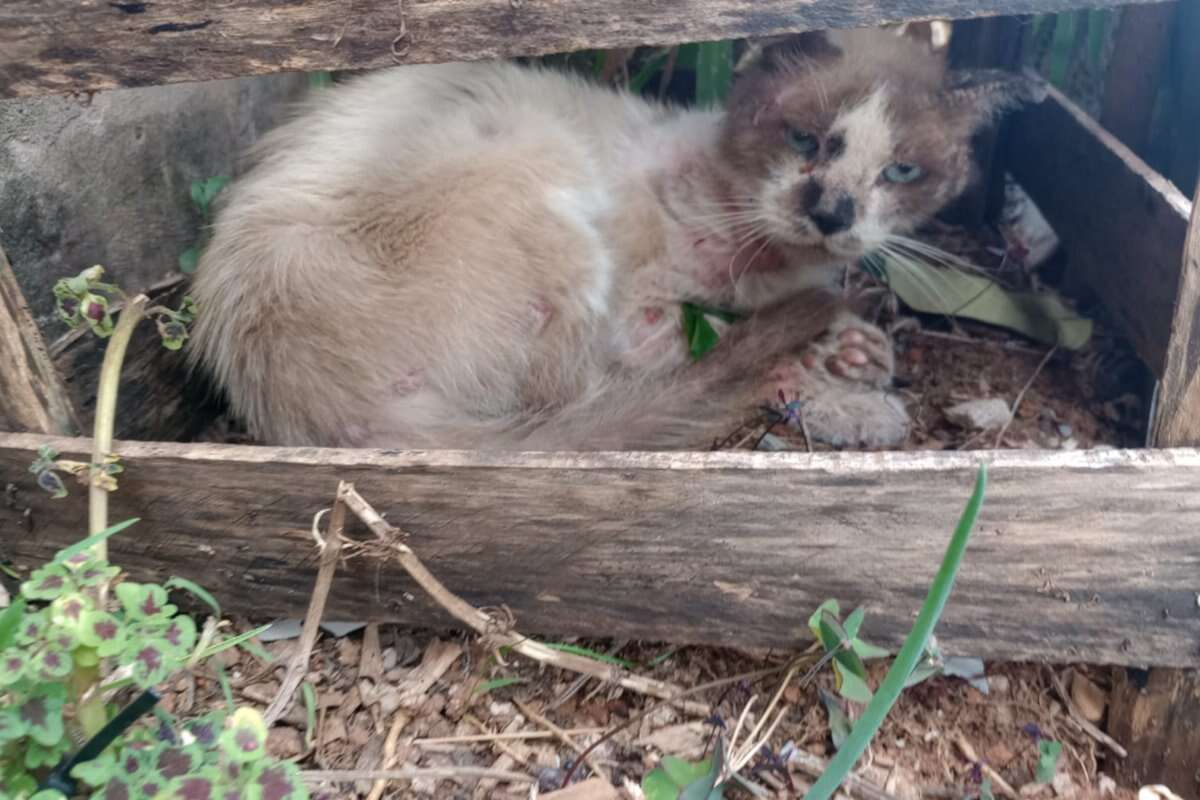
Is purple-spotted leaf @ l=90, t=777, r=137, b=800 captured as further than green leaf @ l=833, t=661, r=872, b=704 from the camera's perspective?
No

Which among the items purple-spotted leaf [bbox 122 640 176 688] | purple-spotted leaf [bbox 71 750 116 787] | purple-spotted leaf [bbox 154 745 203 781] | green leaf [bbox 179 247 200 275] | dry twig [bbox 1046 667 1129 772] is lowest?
dry twig [bbox 1046 667 1129 772]

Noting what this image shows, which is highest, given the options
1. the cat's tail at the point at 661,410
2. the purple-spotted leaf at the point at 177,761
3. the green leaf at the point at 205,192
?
the green leaf at the point at 205,192

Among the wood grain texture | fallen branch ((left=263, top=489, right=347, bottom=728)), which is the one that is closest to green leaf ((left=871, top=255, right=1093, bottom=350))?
the wood grain texture

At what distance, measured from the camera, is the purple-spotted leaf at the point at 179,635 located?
115 centimetres

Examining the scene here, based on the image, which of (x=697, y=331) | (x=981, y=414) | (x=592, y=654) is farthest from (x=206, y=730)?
(x=981, y=414)

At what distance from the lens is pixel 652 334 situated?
2473mm

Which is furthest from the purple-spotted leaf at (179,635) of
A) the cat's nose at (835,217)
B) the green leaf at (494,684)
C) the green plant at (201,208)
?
the cat's nose at (835,217)

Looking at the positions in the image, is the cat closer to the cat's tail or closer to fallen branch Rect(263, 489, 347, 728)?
the cat's tail

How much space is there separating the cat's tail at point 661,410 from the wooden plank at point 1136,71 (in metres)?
1.13

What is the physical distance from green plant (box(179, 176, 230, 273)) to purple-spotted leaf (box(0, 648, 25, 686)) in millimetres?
1300

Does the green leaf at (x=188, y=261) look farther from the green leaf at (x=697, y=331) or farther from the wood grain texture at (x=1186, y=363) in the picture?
the wood grain texture at (x=1186, y=363)

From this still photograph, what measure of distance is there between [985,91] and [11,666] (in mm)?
2292

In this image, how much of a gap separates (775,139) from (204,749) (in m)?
1.85

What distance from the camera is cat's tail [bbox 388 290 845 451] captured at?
187 cm
